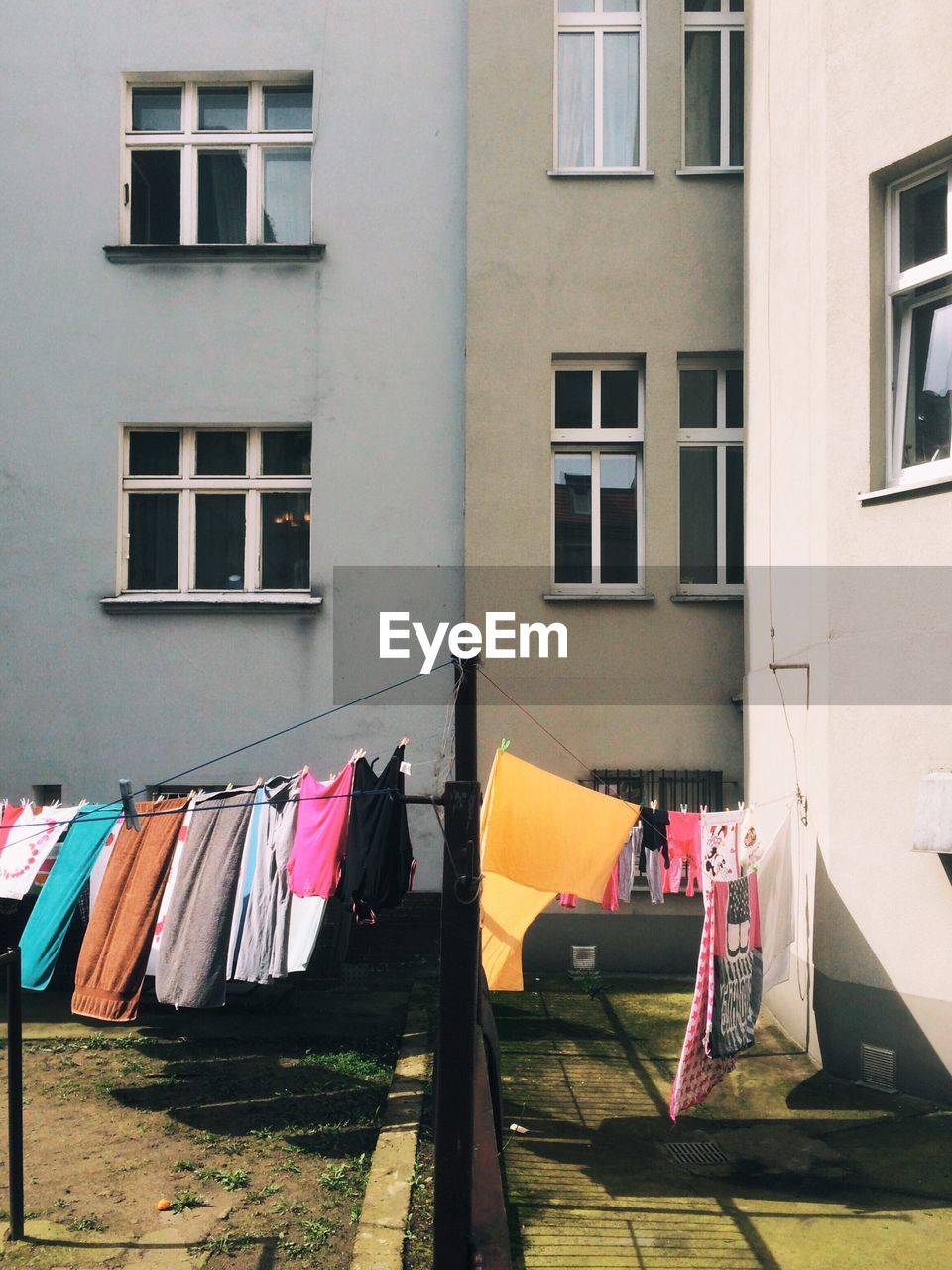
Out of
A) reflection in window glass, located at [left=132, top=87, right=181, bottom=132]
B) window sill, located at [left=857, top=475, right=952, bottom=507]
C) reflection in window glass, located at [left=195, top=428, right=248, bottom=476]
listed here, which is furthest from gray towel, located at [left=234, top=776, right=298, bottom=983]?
reflection in window glass, located at [left=132, top=87, right=181, bottom=132]

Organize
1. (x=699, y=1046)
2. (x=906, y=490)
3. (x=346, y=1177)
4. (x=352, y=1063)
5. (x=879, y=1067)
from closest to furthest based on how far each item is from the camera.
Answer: (x=346, y=1177) < (x=699, y=1046) < (x=906, y=490) < (x=879, y=1067) < (x=352, y=1063)

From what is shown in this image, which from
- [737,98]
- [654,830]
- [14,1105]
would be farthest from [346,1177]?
[737,98]

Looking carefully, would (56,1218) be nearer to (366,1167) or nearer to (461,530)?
(366,1167)

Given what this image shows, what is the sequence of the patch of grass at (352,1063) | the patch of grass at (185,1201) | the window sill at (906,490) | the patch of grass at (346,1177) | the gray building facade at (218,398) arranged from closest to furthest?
the patch of grass at (185,1201) < the patch of grass at (346,1177) < the window sill at (906,490) < the patch of grass at (352,1063) < the gray building facade at (218,398)

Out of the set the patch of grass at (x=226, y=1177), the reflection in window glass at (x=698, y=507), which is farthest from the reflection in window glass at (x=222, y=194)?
the patch of grass at (x=226, y=1177)

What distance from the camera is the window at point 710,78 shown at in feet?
37.6

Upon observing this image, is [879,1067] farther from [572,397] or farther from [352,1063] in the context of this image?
[572,397]

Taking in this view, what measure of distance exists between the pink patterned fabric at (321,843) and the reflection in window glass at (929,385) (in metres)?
4.50

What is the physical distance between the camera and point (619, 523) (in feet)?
37.5

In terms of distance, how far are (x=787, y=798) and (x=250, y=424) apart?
6.02 meters

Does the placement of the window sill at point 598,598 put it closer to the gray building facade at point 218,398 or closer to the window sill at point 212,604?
the gray building facade at point 218,398

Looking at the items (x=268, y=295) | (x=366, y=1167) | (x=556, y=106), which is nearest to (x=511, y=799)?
(x=366, y=1167)

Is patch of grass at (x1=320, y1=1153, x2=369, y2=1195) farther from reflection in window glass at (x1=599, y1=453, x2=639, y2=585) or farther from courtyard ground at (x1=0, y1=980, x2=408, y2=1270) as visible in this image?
reflection in window glass at (x1=599, y1=453, x2=639, y2=585)

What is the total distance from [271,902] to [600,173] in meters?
7.35
